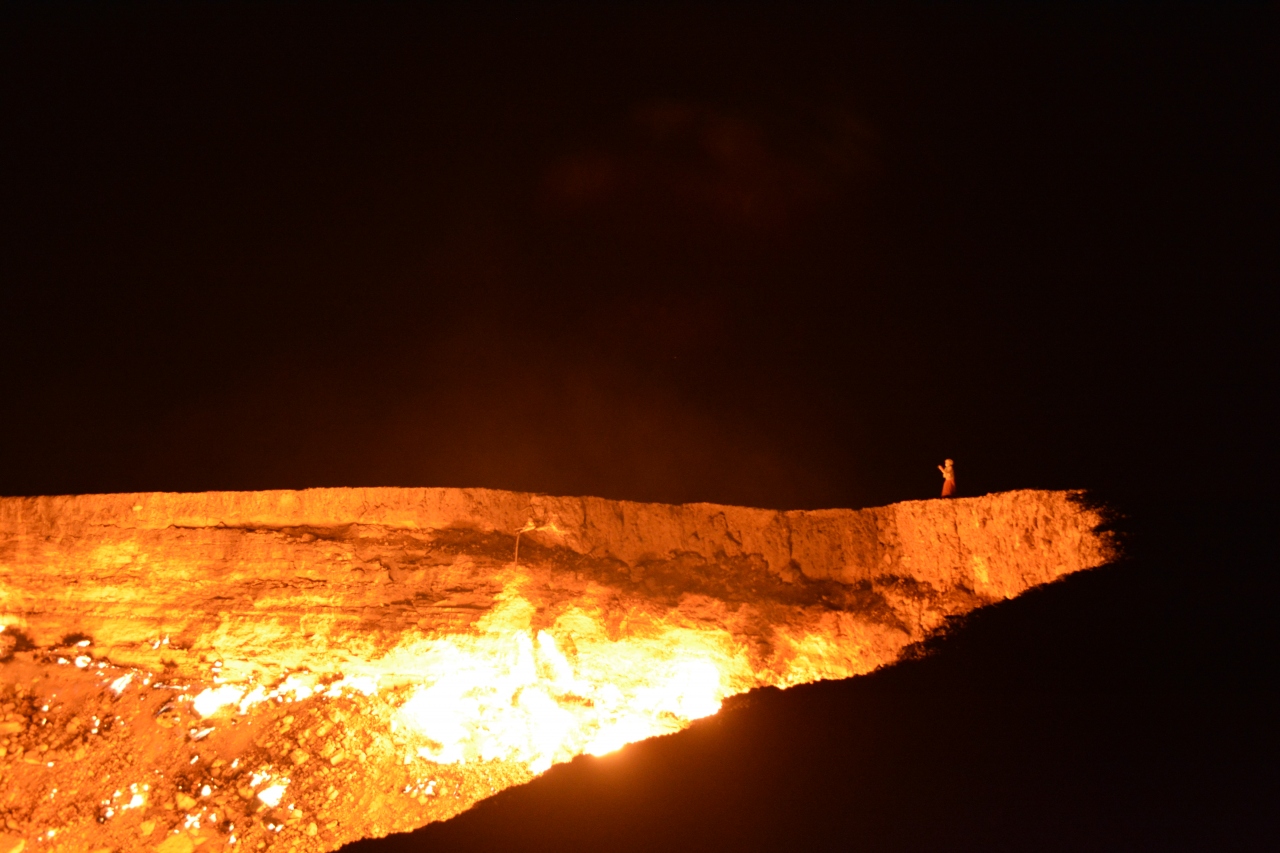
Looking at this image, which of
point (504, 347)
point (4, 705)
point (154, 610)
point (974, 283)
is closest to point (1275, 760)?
point (974, 283)

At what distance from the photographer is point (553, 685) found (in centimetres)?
333

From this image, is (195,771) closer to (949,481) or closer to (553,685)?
(553,685)

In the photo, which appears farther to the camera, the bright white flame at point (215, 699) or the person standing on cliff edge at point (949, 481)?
the bright white flame at point (215, 699)

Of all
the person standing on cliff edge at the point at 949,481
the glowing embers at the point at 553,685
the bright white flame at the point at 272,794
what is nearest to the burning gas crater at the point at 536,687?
the glowing embers at the point at 553,685

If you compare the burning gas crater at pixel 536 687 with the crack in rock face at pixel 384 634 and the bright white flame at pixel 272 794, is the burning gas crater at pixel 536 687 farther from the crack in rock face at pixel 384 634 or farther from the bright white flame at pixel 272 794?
the bright white flame at pixel 272 794

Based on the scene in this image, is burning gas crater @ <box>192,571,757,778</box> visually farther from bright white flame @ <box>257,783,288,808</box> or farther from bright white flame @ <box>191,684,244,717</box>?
bright white flame @ <box>257,783,288,808</box>

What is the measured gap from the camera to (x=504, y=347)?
3.72m

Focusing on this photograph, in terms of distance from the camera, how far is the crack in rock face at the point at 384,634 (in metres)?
3.11

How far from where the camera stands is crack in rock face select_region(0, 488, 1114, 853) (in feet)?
10.2

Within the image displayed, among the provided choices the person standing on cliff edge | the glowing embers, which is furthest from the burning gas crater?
the person standing on cliff edge

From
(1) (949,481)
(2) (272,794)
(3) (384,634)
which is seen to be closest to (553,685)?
(3) (384,634)

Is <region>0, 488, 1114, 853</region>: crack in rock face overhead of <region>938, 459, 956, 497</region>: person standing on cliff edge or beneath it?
beneath

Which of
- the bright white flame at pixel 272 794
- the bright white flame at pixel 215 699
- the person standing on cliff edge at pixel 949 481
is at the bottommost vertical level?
the bright white flame at pixel 272 794

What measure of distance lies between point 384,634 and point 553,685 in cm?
84
